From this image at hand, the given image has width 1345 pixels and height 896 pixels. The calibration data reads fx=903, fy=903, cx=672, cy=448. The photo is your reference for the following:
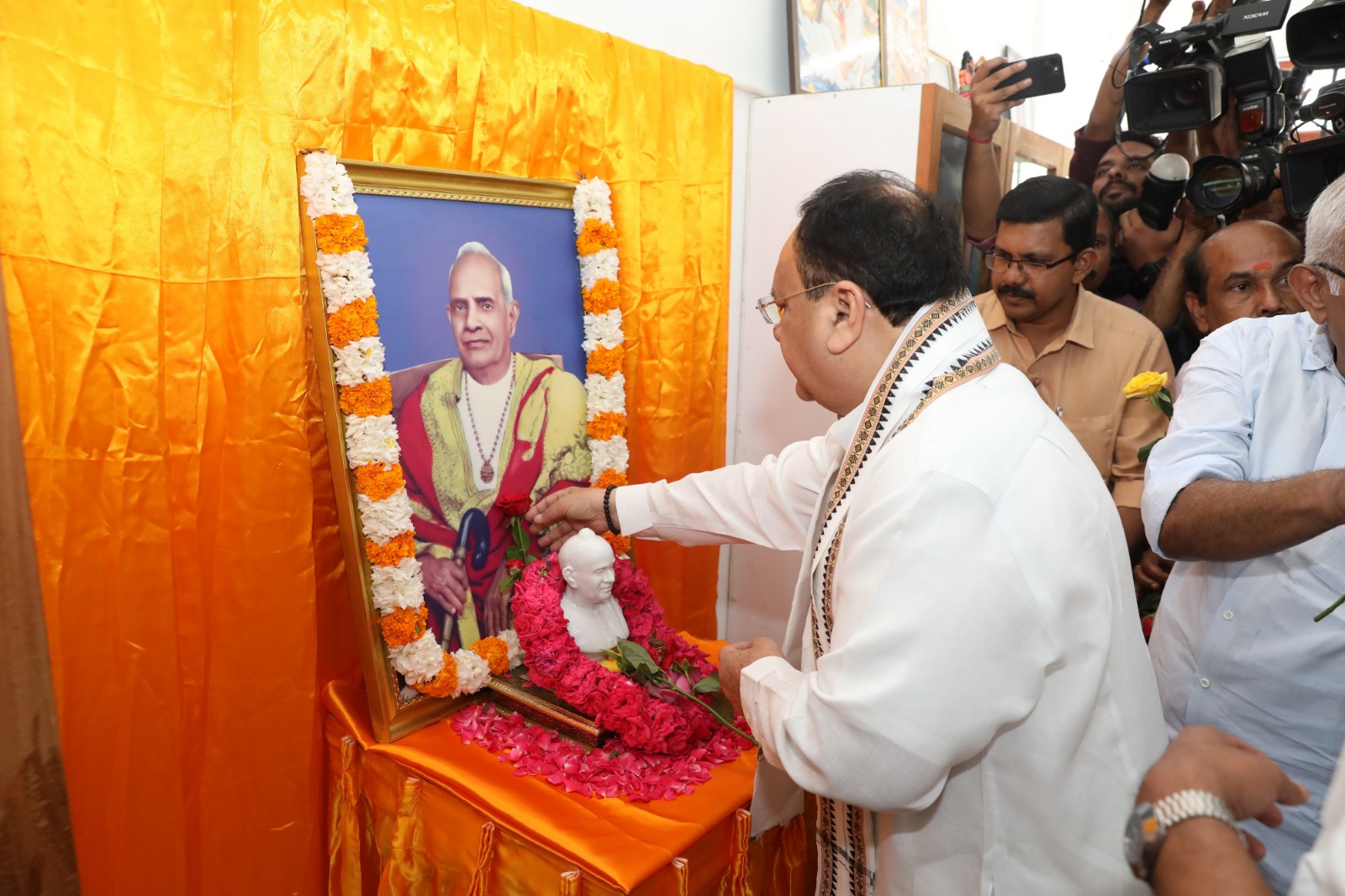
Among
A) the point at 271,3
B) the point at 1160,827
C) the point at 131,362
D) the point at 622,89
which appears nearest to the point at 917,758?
the point at 1160,827

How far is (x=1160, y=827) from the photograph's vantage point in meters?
1.08

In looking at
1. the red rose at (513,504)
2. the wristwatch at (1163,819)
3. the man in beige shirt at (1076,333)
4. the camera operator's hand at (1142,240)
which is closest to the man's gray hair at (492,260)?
the red rose at (513,504)

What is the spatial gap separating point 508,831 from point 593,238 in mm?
1530

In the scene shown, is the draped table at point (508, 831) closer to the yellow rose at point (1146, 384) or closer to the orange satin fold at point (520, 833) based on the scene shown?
the orange satin fold at point (520, 833)

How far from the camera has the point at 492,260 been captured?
2.27m

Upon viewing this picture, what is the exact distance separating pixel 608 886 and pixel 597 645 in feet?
2.00

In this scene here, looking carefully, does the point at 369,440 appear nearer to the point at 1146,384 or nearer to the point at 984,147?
the point at 1146,384

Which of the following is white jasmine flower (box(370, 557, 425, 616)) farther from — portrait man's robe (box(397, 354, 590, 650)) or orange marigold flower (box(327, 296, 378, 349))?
orange marigold flower (box(327, 296, 378, 349))

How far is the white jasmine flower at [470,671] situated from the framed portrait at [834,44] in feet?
8.63

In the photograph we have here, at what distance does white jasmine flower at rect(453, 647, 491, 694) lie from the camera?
7.13ft

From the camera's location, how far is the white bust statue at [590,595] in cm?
214

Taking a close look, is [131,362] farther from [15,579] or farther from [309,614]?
[309,614]

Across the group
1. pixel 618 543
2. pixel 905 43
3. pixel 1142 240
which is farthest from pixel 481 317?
pixel 905 43

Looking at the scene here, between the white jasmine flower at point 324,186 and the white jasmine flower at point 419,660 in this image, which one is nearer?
the white jasmine flower at point 324,186
